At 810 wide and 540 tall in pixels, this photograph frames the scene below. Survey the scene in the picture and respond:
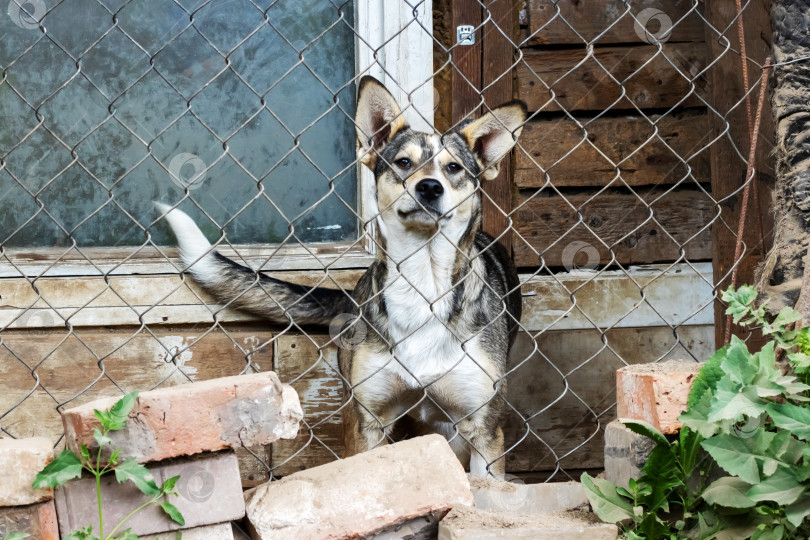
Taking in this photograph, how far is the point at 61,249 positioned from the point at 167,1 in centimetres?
132

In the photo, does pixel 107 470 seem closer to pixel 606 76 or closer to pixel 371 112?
pixel 371 112

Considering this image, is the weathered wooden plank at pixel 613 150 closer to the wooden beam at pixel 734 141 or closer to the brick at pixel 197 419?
the wooden beam at pixel 734 141

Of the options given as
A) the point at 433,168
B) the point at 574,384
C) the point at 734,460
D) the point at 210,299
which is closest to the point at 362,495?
the point at 734,460

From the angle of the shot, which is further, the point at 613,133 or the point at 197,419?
the point at 613,133

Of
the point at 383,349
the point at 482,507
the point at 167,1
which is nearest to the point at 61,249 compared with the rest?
the point at 167,1

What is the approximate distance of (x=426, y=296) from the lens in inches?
131

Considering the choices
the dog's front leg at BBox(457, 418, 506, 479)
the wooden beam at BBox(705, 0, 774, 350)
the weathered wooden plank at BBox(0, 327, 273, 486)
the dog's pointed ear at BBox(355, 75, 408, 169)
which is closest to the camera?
the wooden beam at BBox(705, 0, 774, 350)

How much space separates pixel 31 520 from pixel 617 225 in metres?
3.38

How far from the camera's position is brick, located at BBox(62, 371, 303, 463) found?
1843 millimetres

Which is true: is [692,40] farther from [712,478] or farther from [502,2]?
[712,478]

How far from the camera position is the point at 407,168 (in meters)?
3.38

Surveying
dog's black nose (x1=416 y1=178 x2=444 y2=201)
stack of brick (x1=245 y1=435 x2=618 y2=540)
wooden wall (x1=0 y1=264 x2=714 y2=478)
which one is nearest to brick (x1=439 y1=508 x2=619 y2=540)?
stack of brick (x1=245 y1=435 x2=618 y2=540)

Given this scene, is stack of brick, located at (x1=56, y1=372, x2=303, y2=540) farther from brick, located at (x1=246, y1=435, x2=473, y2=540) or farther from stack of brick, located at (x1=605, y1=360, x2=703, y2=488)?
stack of brick, located at (x1=605, y1=360, x2=703, y2=488)

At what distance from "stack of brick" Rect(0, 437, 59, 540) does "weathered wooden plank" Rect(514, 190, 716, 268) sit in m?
2.96
